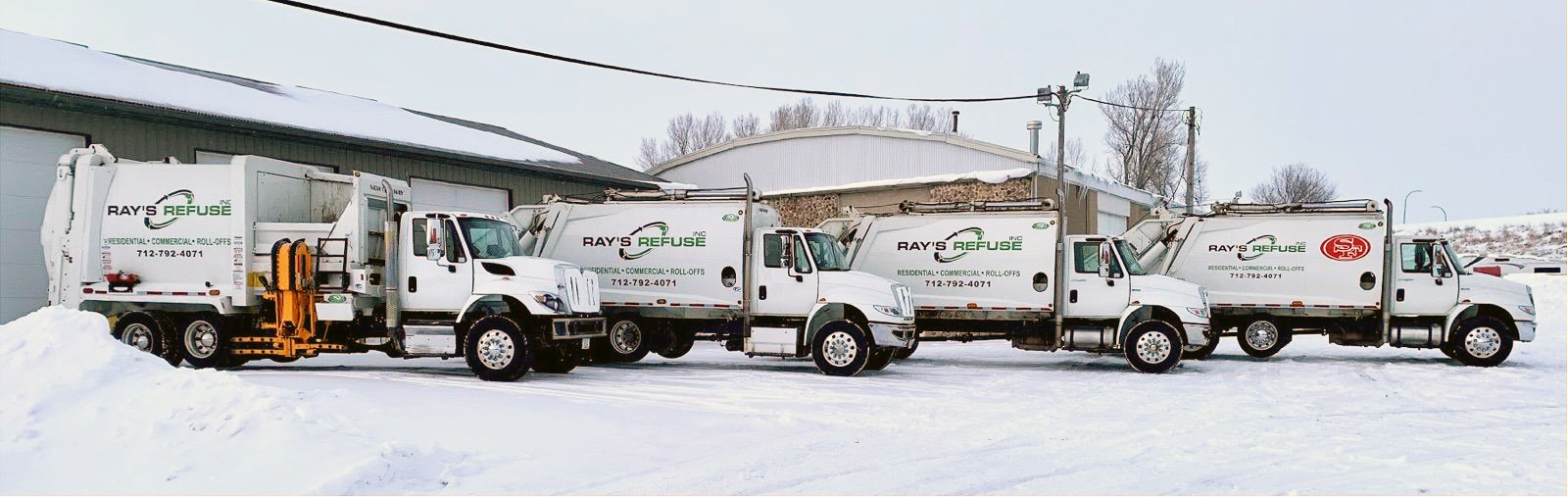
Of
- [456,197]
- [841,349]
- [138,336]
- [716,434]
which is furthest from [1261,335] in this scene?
[138,336]

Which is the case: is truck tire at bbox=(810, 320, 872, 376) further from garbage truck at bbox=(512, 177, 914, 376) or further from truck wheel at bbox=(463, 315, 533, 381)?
truck wheel at bbox=(463, 315, 533, 381)

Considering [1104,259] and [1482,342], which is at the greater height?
[1104,259]

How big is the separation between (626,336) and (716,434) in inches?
290

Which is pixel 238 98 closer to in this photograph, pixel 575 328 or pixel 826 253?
pixel 575 328

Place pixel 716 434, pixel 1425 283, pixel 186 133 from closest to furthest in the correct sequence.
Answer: pixel 716 434, pixel 186 133, pixel 1425 283

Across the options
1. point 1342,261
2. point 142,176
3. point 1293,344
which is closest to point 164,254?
point 142,176

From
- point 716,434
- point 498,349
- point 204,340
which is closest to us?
point 716,434

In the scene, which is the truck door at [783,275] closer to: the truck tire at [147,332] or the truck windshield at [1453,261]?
the truck tire at [147,332]

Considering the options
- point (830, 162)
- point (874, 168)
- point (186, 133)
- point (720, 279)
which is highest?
point (830, 162)

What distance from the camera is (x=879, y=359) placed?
1577 cm

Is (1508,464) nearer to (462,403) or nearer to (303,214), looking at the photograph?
(462,403)

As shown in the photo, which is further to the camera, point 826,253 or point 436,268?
point 826,253

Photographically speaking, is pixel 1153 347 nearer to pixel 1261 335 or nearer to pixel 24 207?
pixel 1261 335

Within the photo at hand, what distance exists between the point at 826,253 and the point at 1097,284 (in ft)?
14.1
